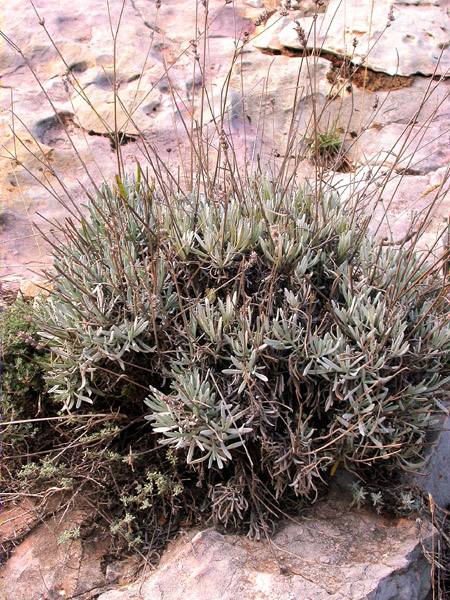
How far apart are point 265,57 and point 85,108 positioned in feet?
5.07

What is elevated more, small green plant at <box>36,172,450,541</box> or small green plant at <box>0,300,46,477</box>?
small green plant at <box>36,172,450,541</box>

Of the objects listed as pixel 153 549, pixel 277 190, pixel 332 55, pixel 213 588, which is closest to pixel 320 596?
pixel 213 588

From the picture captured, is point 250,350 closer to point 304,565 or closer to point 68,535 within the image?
point 304,565

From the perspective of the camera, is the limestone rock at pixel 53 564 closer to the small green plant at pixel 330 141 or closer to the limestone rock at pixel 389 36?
the small green plant at pixel 330 141

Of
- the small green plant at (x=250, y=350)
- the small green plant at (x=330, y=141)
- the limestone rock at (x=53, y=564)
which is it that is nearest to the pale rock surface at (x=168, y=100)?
the small green plant at (x=330, y=141)

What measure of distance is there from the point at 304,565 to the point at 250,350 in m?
0.88

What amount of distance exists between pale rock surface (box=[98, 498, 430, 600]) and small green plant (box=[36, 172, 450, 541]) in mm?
116

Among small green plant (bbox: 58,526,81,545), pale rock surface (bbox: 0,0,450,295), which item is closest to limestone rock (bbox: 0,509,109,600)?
small green plant (bbox: 58,526,81,545)

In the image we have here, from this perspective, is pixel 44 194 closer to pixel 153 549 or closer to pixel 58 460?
pixel 58 460

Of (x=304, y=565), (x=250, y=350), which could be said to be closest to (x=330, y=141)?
(x=250, y=350)

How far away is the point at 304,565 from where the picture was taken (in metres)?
2.82

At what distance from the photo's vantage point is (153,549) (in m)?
3.02

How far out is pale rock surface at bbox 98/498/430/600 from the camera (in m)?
2.70

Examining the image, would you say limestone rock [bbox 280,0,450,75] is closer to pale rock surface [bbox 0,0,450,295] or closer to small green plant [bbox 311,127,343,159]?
pale rock surface [bbox 0,0,450,295]
